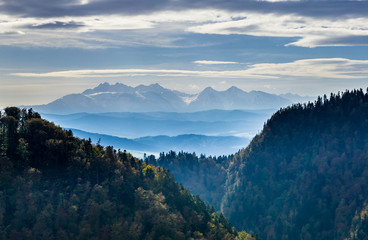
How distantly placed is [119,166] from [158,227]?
32918mm

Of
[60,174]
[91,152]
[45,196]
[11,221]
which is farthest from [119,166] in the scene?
[11,221]

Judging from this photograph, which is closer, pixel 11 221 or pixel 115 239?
pixel 11 221

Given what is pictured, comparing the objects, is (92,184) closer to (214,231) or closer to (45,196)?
(45,196)

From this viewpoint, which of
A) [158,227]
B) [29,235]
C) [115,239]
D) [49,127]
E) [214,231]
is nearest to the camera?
[29,235]

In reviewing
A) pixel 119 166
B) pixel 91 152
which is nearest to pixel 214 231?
pixel 119 166

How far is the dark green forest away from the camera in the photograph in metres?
132

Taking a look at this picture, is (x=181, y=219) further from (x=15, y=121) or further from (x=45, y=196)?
(x=15, y=121)

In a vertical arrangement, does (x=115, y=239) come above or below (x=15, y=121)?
below

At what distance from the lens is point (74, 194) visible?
144375 mm

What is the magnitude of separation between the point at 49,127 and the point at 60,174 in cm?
2094

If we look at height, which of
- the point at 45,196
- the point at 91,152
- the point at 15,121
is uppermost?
the point at 15,121

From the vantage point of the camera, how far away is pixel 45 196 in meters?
139

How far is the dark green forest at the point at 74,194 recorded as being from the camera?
132 metres

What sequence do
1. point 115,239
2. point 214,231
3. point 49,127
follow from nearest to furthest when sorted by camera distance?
1. point 115,239
2. point 49,127
3. point 214,231
